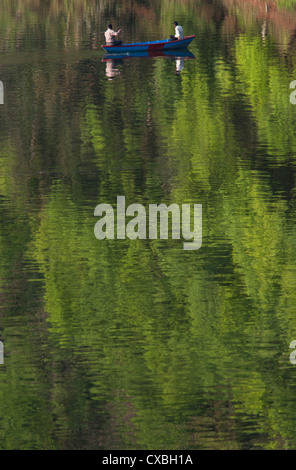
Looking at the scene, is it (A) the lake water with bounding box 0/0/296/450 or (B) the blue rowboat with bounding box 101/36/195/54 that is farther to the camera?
(B) the blue rowboat with bounding box 101/36/195/54

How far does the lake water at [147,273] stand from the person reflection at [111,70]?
3180 mm

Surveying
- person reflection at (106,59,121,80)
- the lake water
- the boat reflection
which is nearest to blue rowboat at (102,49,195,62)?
Result: the boat reflection

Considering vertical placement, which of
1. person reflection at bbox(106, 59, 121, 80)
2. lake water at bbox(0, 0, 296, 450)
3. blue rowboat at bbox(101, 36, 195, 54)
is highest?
blue rowboat at bbox(101, 36, 195, 54)

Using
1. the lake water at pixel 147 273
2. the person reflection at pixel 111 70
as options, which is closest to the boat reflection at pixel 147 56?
the person reflection at pixel 111 70

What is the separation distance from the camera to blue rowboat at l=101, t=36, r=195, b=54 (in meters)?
48.7

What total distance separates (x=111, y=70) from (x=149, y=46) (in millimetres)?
3748

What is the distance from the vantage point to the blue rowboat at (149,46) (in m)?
48.7

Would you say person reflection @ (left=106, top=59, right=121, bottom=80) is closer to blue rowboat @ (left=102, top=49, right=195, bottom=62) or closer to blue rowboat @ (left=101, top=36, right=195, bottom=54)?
blue rowboat @ (left=102, top=49, right=195, bottom=62)

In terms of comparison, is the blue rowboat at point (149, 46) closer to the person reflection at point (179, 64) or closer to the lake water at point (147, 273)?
the person reflection at point (179, 64)

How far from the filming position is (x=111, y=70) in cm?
4666

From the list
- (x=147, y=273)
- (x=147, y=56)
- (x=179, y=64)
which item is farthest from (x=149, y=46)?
(x=147, y=273)

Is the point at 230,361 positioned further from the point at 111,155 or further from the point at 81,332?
the point at 111,155

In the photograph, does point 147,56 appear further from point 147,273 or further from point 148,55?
point 147,273

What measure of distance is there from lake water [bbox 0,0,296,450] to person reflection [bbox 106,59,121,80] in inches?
125
